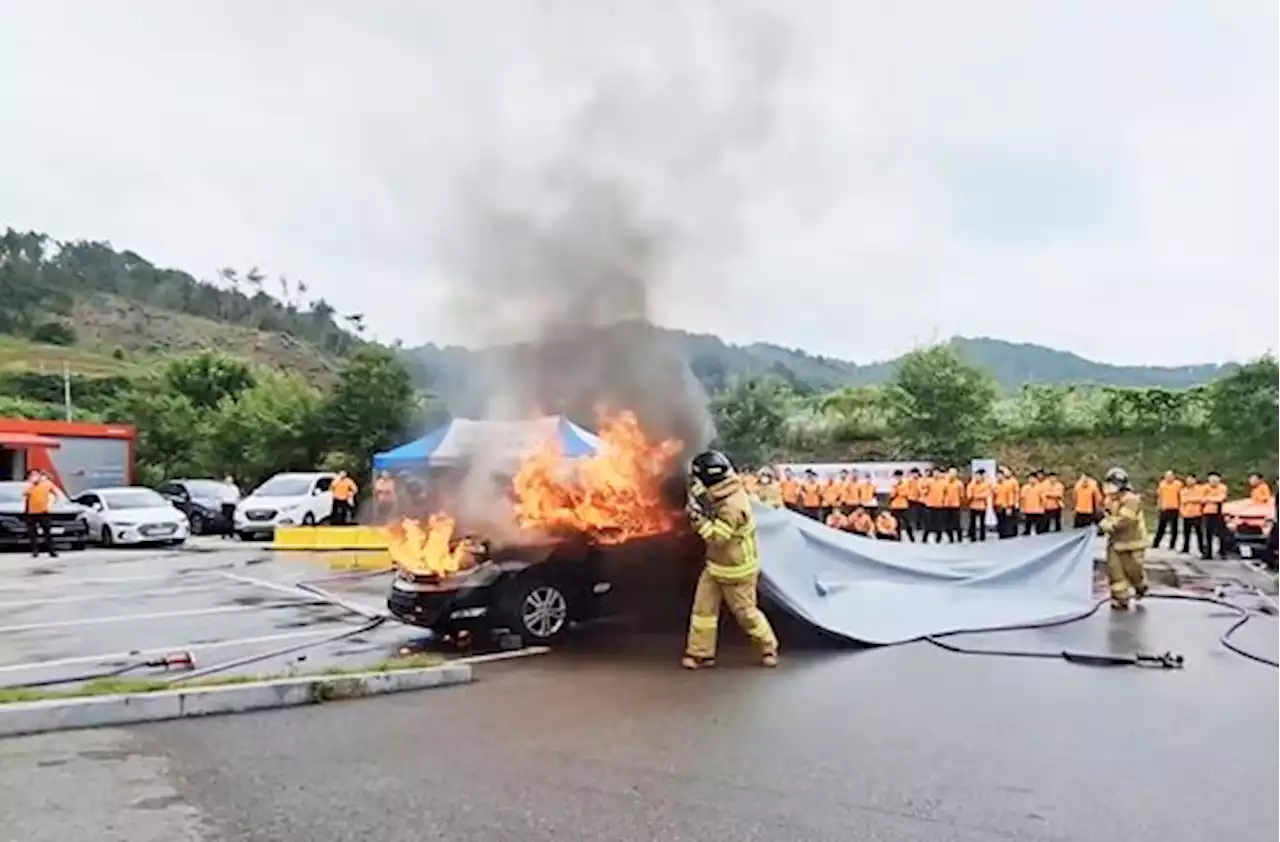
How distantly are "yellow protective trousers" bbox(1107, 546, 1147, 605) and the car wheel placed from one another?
6.70m

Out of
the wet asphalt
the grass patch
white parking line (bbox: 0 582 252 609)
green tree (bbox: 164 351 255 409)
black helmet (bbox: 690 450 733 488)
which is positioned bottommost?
white parking line (bbox: 0 582 252 609)

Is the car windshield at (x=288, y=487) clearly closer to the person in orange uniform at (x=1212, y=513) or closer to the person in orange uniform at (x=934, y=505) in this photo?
the person in orange uniform at (x=934, y=505)

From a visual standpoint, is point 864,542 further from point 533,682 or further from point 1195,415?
point 1195,415

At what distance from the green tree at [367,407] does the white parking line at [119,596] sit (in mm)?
16643

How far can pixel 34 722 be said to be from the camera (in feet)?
23.9

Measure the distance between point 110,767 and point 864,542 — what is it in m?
7.89

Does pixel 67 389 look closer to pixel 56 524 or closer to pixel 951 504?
pixel 56 524

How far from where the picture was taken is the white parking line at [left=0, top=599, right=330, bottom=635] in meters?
12.4

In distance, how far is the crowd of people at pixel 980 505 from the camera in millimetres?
22016

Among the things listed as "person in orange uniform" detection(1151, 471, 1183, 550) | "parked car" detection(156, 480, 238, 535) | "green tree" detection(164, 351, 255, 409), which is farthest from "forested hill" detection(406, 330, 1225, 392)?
"green tree" detection(164, 351, 255, 409)

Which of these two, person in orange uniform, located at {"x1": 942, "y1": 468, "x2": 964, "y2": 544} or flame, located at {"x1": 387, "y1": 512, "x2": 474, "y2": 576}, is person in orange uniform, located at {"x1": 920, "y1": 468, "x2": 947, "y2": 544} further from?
flame, located at {"x1": 387, "y1": 512, "x2": 474, "y2": 576}

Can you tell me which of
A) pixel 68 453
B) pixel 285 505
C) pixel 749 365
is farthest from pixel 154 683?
pixel 68 453

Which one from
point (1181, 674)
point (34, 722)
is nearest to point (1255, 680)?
point (1181, 674)

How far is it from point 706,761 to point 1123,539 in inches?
344
